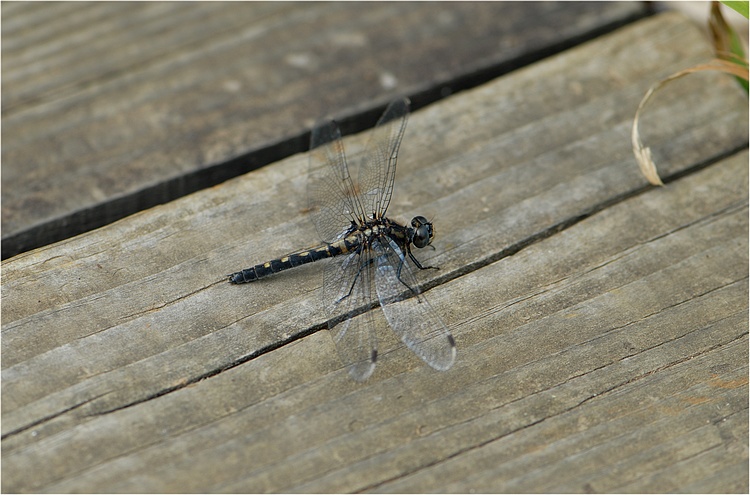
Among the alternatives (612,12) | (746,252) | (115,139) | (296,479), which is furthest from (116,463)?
(612,12)

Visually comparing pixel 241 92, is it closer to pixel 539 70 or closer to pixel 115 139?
pixel 115 139

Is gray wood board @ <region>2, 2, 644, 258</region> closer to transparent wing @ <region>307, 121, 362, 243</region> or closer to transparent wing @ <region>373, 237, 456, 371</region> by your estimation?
transparent wing @ <region>307, 121, 362, 243</region>

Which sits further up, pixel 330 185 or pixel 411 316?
pixel 330 185

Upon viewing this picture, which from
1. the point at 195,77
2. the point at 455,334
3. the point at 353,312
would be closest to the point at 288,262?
the point at 353,312

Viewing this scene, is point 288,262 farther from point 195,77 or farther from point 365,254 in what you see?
point 195,77

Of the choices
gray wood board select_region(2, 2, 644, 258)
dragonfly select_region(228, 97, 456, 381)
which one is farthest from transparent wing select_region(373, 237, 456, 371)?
gray wood board select_region(2, 2, 644, 258)

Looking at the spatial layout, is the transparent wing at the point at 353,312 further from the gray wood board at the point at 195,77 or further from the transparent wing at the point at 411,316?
the gray wood board at the point at 195,77

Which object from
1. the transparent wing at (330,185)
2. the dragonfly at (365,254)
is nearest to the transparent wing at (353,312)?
the dragonfly at (365,254)
